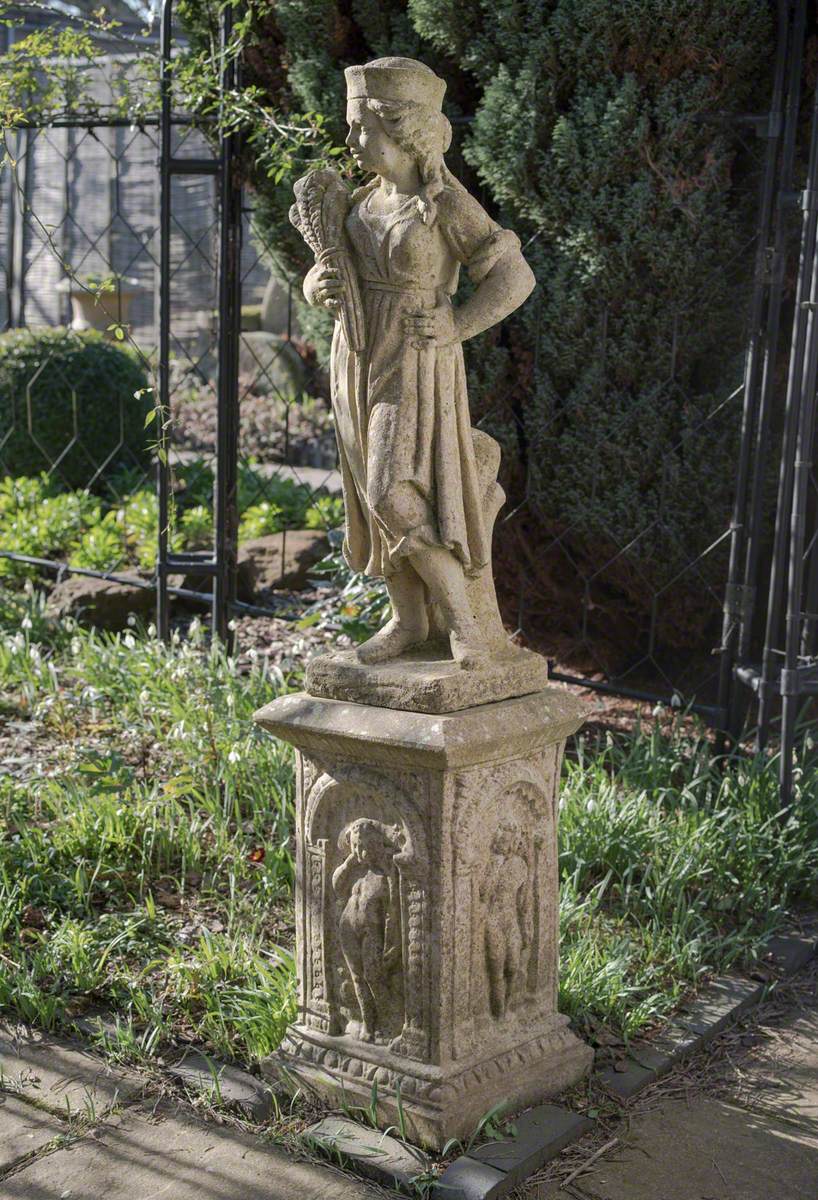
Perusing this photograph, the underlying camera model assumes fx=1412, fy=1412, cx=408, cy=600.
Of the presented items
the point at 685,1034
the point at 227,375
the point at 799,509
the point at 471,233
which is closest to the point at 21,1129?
the point at 685,1034

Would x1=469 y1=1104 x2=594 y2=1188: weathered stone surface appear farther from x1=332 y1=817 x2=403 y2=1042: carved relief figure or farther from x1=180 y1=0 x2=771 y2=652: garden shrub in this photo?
x1=180 y1=0 x2=771 y2=652: garden shrub

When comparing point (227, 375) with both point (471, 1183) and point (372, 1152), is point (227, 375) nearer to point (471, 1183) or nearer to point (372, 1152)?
point (372, 1152)

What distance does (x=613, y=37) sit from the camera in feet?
15.7

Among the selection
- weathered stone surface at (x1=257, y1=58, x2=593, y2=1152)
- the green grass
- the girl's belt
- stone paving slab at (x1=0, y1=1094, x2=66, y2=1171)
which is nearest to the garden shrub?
the green grass

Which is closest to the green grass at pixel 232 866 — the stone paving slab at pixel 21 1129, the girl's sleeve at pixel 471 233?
the stone paving slab at pixel 21 1129

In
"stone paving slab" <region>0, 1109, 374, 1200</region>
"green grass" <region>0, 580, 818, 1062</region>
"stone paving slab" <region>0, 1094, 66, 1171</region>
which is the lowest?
"stone paving slab" <region>0, 1109, 374, 1200</region>

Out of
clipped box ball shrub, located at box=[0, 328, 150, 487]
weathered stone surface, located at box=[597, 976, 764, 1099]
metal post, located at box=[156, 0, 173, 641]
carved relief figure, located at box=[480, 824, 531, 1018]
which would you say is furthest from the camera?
clipped box ball shrub, located at box=[0, 328, 150, 487]

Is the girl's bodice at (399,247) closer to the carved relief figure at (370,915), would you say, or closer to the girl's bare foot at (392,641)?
the girl's bare foot at (392,641)

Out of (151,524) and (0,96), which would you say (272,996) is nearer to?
(0,96)

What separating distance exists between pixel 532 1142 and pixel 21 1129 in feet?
3.81

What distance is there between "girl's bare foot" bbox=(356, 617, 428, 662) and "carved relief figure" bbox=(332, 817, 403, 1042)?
374mm

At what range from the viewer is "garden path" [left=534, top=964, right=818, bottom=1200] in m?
3.08

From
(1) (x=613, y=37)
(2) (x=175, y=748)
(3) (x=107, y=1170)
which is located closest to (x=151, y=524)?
(2) (x=175, y=748)

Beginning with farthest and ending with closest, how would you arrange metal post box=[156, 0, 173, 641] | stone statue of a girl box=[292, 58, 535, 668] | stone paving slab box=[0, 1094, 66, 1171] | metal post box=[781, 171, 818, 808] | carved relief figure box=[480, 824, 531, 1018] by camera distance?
metal post box=[156, 0, 173, 641]
metal post box=[781, 171, 818, 808]
carved relief figure box=[480, 824, 531, 1018]
stone paving slab box=[0, 1094, 66, 1171]
stone statue of a girl box=[292, 58, 535, 668]
